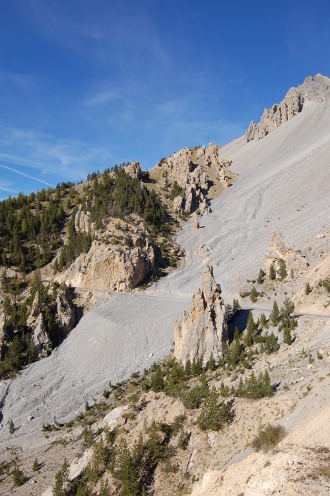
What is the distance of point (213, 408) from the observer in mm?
21156

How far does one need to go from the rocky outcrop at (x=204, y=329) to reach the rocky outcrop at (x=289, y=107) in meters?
130

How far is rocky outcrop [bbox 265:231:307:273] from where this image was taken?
5072 cm

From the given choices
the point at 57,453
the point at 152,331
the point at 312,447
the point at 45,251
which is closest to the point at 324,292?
the point at 152,331

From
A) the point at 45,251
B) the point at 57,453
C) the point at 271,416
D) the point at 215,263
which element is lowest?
the point at 57,453

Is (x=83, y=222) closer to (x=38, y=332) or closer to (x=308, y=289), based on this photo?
(x=38, y=332)

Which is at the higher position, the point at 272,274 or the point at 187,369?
the point at 272,274

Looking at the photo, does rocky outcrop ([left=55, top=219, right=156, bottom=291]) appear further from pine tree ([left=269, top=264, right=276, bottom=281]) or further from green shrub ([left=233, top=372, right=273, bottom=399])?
green shrub ([left=233, top=372, right=273, bottom=399])

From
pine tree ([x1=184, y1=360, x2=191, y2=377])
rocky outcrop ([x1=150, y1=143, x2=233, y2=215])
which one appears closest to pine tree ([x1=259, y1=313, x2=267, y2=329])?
pine tree ([x1=184, y1=360, x2=191, y2=377])

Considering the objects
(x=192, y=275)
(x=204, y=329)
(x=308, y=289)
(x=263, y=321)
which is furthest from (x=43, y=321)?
(x=308, y=289)

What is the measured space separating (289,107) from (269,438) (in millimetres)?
162419

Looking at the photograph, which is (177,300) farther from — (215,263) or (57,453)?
(57,453)

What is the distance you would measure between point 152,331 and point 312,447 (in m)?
37.0

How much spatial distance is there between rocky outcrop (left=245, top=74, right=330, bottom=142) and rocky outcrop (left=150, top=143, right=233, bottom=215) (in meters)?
38.3

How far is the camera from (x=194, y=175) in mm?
109125
